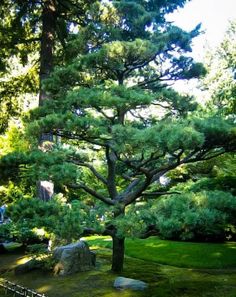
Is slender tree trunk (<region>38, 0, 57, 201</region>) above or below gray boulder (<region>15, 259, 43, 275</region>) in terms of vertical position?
above

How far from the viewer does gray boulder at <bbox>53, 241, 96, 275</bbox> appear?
26.7ft

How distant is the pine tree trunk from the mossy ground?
19cm

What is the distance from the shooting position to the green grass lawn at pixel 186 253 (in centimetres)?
909

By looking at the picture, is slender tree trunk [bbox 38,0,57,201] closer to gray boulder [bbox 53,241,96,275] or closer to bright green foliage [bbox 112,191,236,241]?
gray boulder [bbox 53,241,96,275]

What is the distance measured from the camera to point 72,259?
8180 mm

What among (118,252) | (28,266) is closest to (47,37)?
(28,266)

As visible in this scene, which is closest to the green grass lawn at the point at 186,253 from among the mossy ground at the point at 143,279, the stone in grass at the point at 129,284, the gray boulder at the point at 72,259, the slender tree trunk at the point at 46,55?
the mossy ground at the point at 143,279

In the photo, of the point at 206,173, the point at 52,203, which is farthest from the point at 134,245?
the point at 52,203

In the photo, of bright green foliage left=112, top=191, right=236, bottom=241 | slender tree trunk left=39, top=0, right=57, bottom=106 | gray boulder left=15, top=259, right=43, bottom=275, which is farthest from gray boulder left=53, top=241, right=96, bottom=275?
slender tree trunk left=39, top=0, right=57, bottom=106

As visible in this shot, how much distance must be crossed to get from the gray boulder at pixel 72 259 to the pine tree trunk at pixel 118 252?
85 centimetres

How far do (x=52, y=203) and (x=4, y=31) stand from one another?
7.03m

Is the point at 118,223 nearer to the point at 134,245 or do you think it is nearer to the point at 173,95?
the point at 173,95

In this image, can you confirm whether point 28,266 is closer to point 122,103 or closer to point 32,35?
point 122,103

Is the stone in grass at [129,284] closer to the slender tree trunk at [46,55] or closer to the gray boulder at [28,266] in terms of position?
the gray boulder at [28,266]
